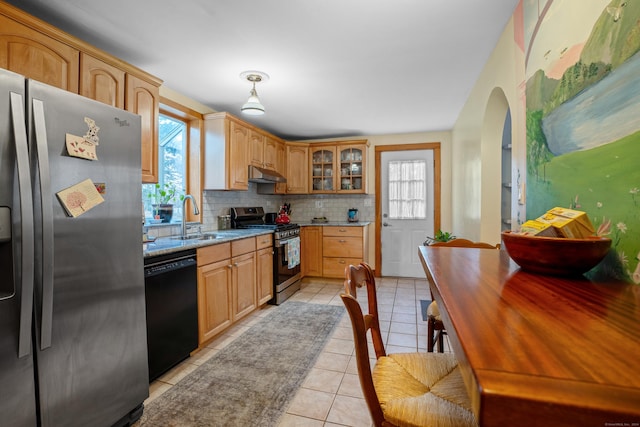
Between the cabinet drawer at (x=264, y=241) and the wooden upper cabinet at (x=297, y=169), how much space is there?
159 cm

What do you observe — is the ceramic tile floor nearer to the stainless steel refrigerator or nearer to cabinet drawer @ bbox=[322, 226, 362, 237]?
the stainless steel refrigerator

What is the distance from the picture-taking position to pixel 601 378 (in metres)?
0.35

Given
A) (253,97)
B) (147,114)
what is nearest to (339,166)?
(253,97)

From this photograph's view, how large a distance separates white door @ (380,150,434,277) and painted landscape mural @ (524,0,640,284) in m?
3.36

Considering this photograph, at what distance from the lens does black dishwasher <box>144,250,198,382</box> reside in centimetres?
186

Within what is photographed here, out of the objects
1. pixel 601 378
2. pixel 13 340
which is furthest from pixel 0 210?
pixel 601 378

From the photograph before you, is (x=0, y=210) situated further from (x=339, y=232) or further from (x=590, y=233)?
(x=339, y=232)

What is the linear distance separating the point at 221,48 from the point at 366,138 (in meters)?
3.11

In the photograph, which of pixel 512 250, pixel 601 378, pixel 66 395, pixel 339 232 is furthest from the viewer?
pixel 339 232

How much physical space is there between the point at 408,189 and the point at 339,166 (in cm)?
119

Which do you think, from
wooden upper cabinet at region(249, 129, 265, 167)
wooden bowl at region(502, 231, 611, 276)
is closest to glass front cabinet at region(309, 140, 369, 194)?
wooden upper cabinet at region(249, 129, 265, 167)

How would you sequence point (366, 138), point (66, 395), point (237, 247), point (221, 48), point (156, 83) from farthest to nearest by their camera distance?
1. point (366, 138)
2. point (237, 247)
3. point (156, 83)
4. point (221, 48)
5. point (66, 395)

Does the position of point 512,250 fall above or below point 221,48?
below

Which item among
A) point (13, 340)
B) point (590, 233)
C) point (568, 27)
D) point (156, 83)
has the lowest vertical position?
point (13, 340)
